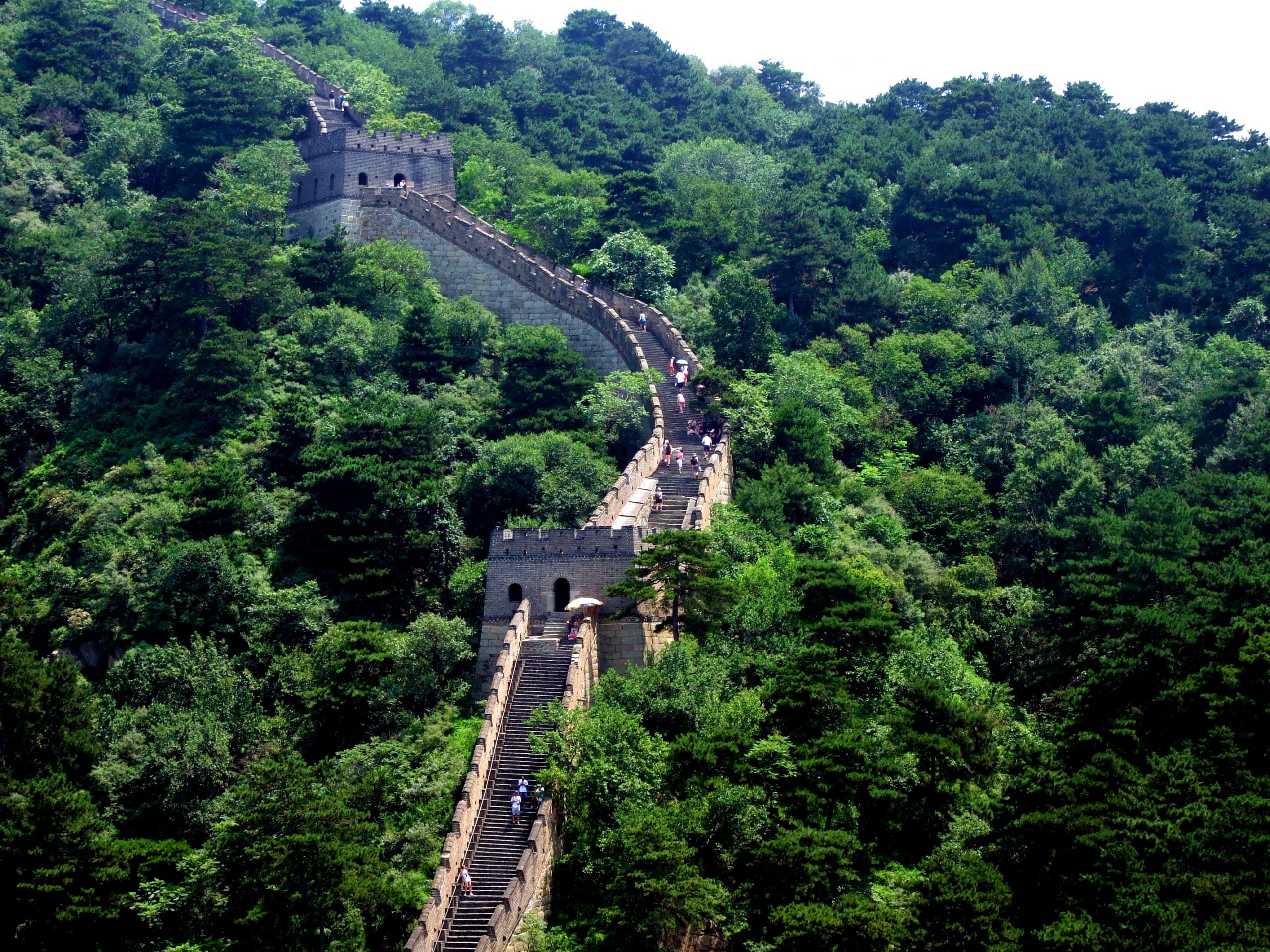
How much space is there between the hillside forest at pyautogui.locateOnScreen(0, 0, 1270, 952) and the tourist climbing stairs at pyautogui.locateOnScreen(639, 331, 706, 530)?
113cm

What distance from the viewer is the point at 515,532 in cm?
4834

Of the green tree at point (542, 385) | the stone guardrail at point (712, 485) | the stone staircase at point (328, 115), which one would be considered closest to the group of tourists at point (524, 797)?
the stone guardrail at point (712, 485)

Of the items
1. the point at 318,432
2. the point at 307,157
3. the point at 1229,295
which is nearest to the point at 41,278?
the point at 307,157

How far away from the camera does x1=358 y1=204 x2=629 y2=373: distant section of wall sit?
6694cm

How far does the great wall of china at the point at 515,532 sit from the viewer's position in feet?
133

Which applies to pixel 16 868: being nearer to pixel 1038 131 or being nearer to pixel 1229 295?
pixel 1229 295

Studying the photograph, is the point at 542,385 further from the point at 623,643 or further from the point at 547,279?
the point at 623,643

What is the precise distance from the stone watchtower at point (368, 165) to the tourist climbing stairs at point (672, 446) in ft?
53.7

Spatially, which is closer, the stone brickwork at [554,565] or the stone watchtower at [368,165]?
the stone brickwork at [554,565]

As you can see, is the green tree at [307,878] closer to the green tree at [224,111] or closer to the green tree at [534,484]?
the green tree at [534,484]

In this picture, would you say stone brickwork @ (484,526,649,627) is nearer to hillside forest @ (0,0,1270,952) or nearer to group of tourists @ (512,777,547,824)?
hillside forest @ (0,0,1270,952)

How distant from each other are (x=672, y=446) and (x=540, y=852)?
64.9 ft

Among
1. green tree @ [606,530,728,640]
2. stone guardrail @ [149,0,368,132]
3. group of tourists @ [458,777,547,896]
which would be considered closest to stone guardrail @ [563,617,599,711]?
green tree @ [606,530,728,640]

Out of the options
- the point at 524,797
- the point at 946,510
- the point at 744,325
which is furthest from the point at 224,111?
the point at 524,797
